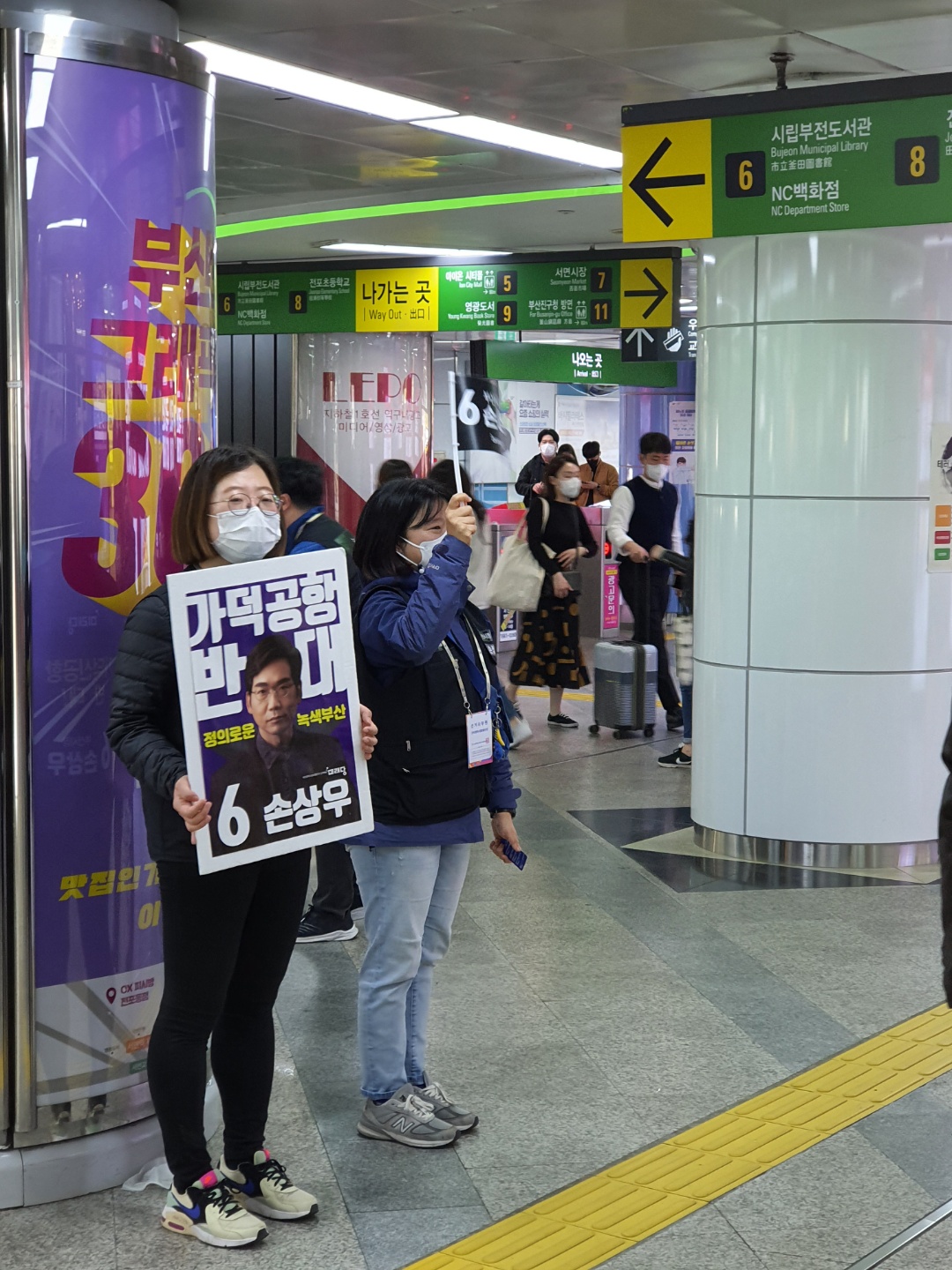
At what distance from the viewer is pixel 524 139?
26.0 feet

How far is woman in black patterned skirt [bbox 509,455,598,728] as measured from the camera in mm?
9125

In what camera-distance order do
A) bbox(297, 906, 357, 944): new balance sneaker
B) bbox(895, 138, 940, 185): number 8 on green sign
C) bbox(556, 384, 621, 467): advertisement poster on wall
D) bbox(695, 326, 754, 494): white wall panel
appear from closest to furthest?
bbox(297, 906, 357, 944): new balance sneaker → bbox(895, 138, 940, 185): number 8 on green sign → bbox(695, 326, 754, 494): white wall panel → bbox(556, 384, 621, 467): advertisement poster on wall

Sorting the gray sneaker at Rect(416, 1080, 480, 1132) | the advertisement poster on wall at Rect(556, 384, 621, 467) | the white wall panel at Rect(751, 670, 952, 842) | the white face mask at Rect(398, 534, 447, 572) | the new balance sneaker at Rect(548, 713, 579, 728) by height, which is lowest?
the new balance sneaker at Rect(548, 713, 579, 728)

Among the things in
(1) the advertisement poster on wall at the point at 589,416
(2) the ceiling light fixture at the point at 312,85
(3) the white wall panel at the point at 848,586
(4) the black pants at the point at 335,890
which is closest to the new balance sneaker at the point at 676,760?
(3) the white wall panel at the point at 848,586

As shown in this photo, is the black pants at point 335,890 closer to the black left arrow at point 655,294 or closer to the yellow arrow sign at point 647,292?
the yellow arrow sign at point 647,292

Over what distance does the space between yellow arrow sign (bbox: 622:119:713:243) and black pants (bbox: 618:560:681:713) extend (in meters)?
3.58

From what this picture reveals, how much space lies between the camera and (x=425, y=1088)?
3.73 metres

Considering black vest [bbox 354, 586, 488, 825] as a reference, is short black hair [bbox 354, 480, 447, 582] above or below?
above

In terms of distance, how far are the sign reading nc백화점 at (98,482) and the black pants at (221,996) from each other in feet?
1.16

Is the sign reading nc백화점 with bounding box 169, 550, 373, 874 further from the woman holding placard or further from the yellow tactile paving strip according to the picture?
the yellow tactile paving strip

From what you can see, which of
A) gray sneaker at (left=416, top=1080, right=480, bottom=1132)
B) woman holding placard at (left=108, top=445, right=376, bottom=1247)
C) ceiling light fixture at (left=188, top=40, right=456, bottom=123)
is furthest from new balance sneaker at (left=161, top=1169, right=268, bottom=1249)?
ceiling light fixture at (left=188, top=40, right=456, bottom=123)

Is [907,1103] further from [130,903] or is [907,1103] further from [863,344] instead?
[863,344]

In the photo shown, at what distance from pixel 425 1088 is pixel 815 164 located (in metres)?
3.78

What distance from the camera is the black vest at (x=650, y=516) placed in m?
9.38
